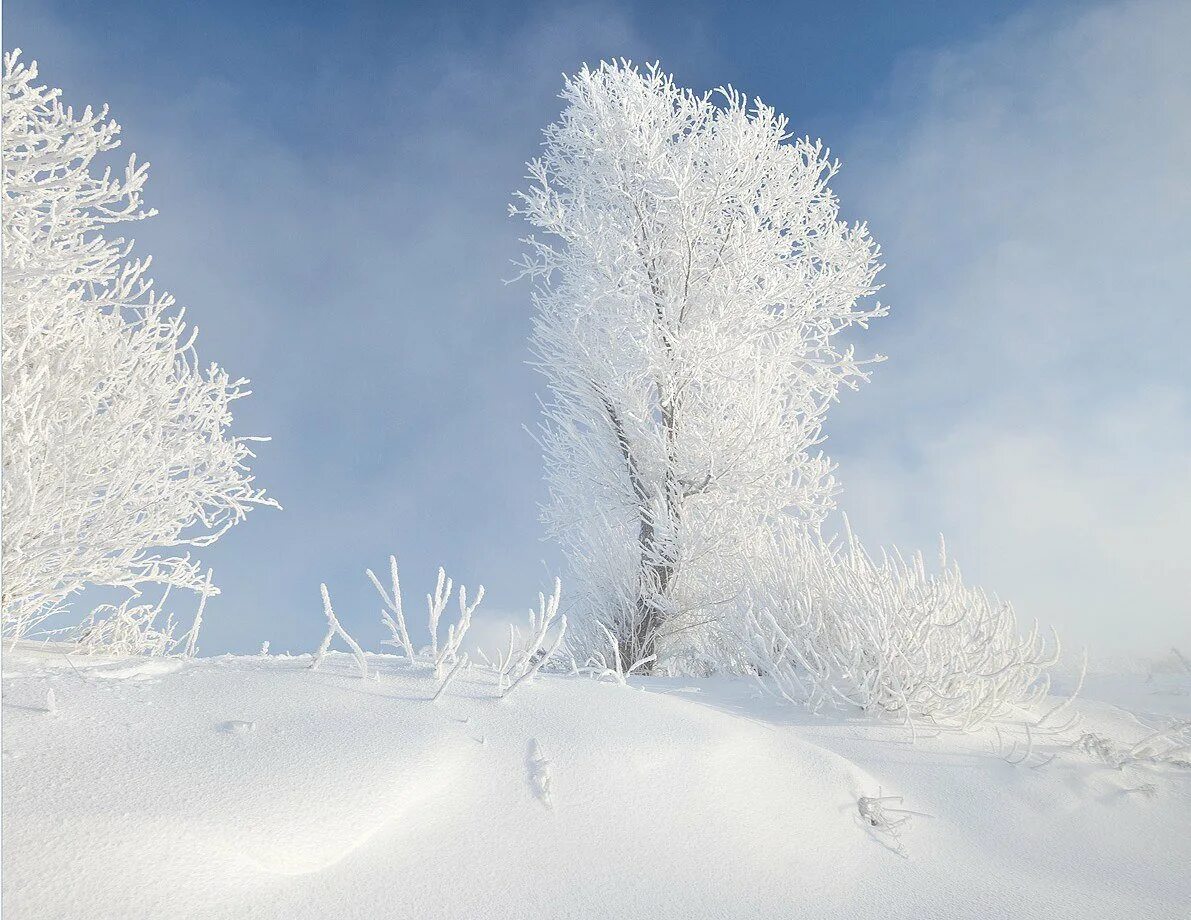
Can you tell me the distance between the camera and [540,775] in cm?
226

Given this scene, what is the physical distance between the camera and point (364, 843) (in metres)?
1.88

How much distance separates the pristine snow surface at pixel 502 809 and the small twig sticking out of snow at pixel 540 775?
0.01 m

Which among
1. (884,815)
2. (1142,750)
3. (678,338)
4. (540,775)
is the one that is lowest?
(884,815)

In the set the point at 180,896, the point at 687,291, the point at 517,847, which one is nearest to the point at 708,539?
the point at 687,291

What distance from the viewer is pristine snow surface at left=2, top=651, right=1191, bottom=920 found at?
1700 millimetres

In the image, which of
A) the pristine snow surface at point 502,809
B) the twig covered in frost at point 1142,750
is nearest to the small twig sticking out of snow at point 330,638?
the pristine snow surface at point 502,809

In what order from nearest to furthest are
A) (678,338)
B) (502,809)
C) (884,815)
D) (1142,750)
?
1. (502,809)
2. (884,815)
3. (1142,750)
4. (678,338)

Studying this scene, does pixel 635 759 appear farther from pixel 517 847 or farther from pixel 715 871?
pixel 517 847

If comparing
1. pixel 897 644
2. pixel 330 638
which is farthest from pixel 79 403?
pixel 897 644

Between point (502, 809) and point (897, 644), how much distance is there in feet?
7.47

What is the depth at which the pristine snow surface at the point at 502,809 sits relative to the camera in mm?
1700

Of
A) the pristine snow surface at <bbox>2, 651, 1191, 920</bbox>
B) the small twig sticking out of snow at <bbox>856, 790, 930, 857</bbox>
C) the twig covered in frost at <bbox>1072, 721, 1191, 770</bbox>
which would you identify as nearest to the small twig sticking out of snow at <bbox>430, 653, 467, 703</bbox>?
the pristine snow surface at <bbox>2, 651, 1191, 920</bbox>

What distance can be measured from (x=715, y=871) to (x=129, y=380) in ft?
11.6

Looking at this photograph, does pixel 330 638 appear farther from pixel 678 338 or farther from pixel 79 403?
pixel 678 338
